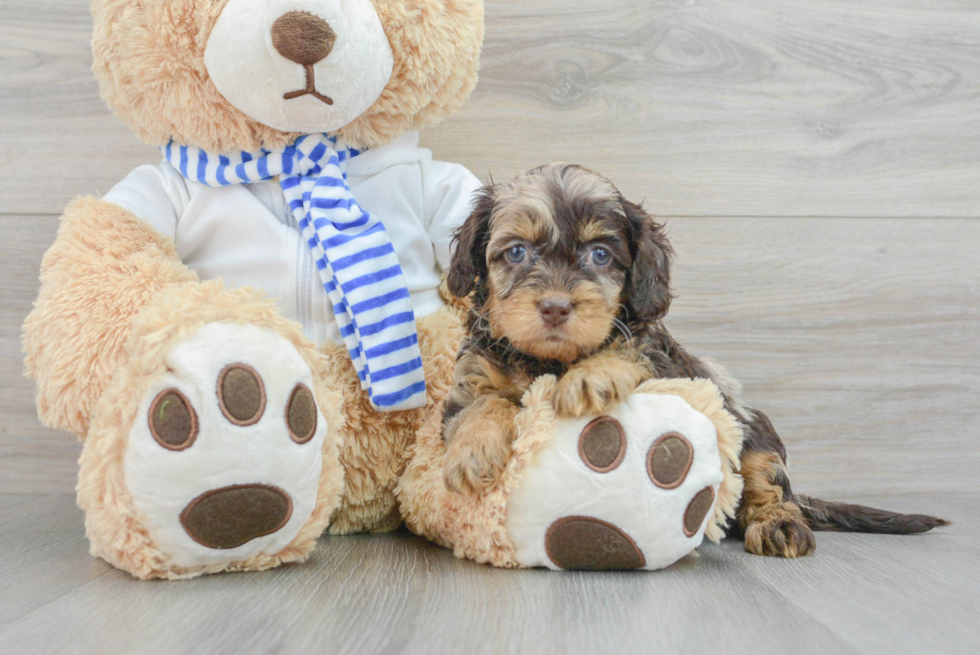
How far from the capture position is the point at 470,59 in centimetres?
206

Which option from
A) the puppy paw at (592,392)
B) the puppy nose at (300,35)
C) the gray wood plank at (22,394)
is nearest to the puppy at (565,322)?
the puppy paw at (592,392)

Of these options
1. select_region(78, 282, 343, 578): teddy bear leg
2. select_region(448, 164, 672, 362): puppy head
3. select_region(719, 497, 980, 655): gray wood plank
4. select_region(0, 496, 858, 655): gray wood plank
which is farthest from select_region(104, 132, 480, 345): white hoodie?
select_region(719, 497, 980, 655): gray wood plank

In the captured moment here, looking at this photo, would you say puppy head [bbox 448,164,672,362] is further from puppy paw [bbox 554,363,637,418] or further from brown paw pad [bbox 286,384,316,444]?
brown paw pad [bbox 286,384,316,444]

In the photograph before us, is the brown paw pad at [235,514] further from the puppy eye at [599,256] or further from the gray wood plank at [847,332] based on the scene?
the gray wood plank at [847,332]

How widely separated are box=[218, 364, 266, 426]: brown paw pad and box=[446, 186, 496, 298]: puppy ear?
0.59 meters

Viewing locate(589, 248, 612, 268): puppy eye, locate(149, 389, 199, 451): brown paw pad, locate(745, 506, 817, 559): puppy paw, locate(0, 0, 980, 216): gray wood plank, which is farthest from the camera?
locate(0, 0, 980, 216): gray wood plank

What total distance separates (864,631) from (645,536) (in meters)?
0.43

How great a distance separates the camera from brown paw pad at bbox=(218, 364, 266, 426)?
4.90ft

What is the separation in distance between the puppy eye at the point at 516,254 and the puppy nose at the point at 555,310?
22 cm

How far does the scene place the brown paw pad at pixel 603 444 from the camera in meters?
1.61

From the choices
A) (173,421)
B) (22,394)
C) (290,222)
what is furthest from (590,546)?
(22,394)

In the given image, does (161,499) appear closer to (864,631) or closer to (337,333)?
(337,333)

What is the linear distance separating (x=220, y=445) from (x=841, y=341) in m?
2.17

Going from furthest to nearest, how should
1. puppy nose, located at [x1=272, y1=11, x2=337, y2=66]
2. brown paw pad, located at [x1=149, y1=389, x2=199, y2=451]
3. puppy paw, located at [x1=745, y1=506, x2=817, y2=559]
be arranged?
puppy paw, located at [x1=745, y1=506, x2=817, y2=559] < puppy nose, located at [x1=272, y1=11, x2=337, y2=66] < brown paw pad, located at [x1=149, y1=389, x2=199, y2=451]
